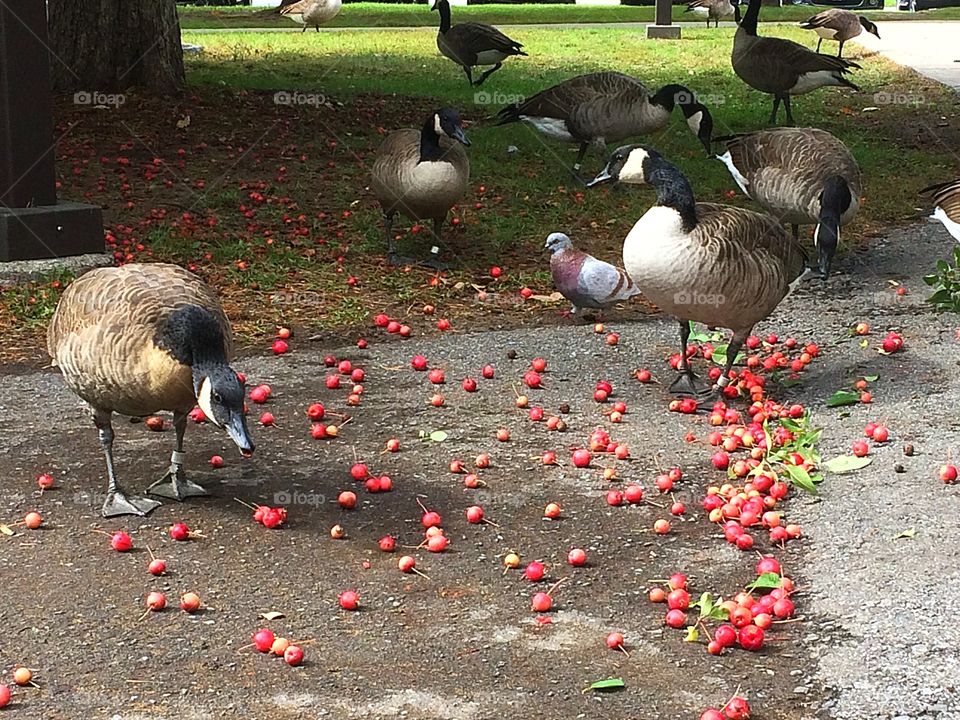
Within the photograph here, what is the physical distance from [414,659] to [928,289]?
20.8ft

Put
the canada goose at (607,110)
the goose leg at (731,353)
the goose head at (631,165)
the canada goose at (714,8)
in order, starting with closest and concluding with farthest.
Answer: the goose head at (631,165) < the goose leg at (731,353) < the canada goose at (607,110) < the canada goose at (714,8)

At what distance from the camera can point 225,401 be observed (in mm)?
5047

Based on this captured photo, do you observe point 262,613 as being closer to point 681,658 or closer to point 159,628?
point 159,628

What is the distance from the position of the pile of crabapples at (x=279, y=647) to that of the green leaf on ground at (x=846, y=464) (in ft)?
9.76

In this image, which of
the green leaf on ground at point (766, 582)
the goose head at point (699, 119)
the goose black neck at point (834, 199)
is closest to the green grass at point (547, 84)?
the goose head at point (699, 119)

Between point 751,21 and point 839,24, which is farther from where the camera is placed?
point 839,24

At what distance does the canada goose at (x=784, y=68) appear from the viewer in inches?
595

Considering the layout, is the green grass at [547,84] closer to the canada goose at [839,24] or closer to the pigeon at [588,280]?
the canada goose at [839,24]

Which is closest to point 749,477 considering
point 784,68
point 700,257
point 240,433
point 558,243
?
point 700,257

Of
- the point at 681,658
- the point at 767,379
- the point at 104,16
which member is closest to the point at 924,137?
the point at 767,379

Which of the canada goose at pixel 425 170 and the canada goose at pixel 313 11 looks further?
the canada goose at pixel 313 11

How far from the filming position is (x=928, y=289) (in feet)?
30.9

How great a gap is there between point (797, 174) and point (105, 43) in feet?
28.3

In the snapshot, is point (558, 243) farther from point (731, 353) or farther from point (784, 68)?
point (784, 68)
